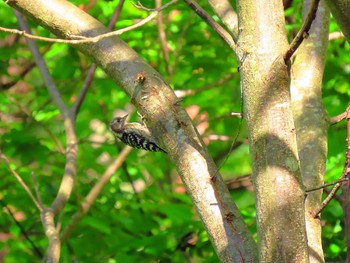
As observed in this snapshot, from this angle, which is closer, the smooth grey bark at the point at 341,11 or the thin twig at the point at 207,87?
the smooth grey bark at the point at 341,11

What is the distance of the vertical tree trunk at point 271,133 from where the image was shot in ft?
7.97

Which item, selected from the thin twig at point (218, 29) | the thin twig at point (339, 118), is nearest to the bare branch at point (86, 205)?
the thin twig at point (339, 118)

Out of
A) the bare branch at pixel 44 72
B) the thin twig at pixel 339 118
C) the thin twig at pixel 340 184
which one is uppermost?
the bare branch at pixel 44 72

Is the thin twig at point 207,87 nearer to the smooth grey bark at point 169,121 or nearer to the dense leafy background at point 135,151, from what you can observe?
the dense leafy background at point 135,151

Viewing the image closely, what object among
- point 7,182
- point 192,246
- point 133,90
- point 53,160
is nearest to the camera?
point 133,90

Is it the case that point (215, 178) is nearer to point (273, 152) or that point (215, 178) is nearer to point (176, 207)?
point (273, 152)

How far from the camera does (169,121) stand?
2934 mm

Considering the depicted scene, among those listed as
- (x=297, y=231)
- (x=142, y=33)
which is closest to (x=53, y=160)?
(x=142, y=33)

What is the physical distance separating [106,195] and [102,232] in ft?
1.16

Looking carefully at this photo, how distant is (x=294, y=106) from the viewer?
A: 3.67 meters

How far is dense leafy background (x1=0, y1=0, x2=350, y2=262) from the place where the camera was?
5.25 meters

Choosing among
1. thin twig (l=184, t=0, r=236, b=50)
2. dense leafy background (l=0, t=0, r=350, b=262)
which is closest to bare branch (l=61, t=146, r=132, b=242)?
dense leafy background (l=0, t=0, r=350, b=262)

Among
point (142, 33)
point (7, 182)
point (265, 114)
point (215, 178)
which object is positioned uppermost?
point (142, 33)

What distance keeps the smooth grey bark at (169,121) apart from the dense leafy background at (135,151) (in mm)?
1969
